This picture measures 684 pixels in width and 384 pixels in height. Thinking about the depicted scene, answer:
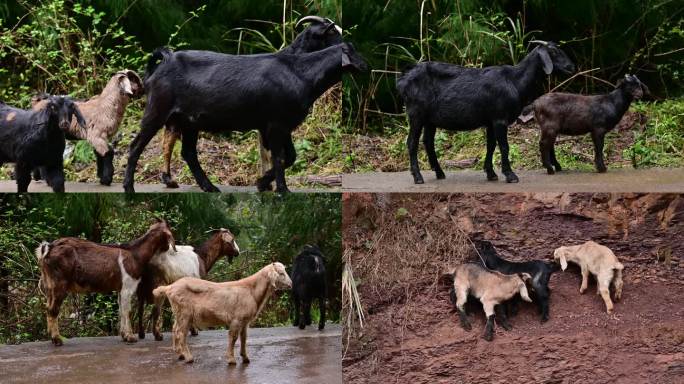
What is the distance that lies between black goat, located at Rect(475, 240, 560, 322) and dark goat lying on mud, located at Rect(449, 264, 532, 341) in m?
0.07

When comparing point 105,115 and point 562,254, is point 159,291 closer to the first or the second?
point 105,115

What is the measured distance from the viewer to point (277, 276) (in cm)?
841

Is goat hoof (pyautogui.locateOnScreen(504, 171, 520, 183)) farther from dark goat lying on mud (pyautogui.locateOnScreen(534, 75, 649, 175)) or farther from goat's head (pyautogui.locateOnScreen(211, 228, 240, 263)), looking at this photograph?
goat's head (pyautogui.locateOnScreen(211, 228, 240, 263))

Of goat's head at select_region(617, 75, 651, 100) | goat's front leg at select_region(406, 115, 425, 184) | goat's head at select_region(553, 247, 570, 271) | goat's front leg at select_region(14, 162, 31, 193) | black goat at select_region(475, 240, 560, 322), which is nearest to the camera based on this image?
goat's front leg at select_region(14, 162, 31, 193)

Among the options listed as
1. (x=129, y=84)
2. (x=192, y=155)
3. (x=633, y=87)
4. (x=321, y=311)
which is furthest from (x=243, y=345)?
(x=633, y=87)

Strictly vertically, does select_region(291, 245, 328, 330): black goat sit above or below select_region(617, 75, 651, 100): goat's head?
below

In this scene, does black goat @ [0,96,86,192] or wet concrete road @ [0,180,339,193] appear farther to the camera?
wet concrete road @ [0,180,339,193]

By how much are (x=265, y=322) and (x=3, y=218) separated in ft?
7.86

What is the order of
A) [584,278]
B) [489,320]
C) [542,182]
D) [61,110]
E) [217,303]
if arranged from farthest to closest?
[584,278]
[489,320]
[542,182]
[217,303]
[61,110]

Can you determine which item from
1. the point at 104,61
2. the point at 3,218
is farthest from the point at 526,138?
the point at 3,218

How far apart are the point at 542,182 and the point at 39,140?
12.0 feet

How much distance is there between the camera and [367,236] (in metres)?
9.53

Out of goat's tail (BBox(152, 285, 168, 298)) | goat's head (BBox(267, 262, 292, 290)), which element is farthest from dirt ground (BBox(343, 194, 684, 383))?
goat's tail (BBox(152, 285, 168, 298))

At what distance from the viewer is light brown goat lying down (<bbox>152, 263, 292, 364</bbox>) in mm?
8289
